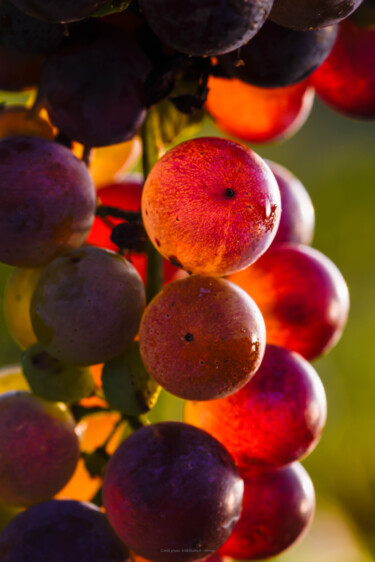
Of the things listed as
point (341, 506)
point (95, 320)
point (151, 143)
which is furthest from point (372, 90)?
point (341, 506)

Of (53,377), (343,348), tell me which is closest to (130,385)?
(53,377)

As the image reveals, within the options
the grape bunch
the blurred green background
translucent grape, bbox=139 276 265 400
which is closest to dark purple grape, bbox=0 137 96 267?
the grape bunch

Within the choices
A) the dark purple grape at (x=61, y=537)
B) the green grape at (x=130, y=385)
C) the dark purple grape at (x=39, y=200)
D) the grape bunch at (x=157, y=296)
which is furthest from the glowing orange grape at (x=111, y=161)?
the dark purple grape at (x=61, y=537)

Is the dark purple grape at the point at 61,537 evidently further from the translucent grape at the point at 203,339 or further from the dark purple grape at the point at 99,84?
the dark purple grape at the point at 99,84

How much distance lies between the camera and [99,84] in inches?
21.4

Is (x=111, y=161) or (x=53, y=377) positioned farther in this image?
(x=111, y=161)

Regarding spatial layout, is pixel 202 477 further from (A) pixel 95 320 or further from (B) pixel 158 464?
(A) pixel 95 320

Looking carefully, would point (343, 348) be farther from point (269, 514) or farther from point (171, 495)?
point (171, 495)

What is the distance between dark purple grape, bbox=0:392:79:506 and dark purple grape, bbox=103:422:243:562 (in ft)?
0.27

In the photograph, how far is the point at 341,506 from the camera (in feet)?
4.98

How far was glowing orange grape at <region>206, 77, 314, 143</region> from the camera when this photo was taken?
2.34 feet

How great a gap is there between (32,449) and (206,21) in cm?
43

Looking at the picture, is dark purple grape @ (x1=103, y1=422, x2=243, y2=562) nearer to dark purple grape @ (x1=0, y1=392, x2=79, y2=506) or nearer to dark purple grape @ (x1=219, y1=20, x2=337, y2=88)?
dark purple grape @ (x1=0, y1=392, x2=79, y2=506)

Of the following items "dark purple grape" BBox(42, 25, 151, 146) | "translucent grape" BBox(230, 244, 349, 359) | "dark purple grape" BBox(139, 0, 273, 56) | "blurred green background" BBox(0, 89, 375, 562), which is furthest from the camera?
"blurred green background" BBox(0, 89, 375, 562)
